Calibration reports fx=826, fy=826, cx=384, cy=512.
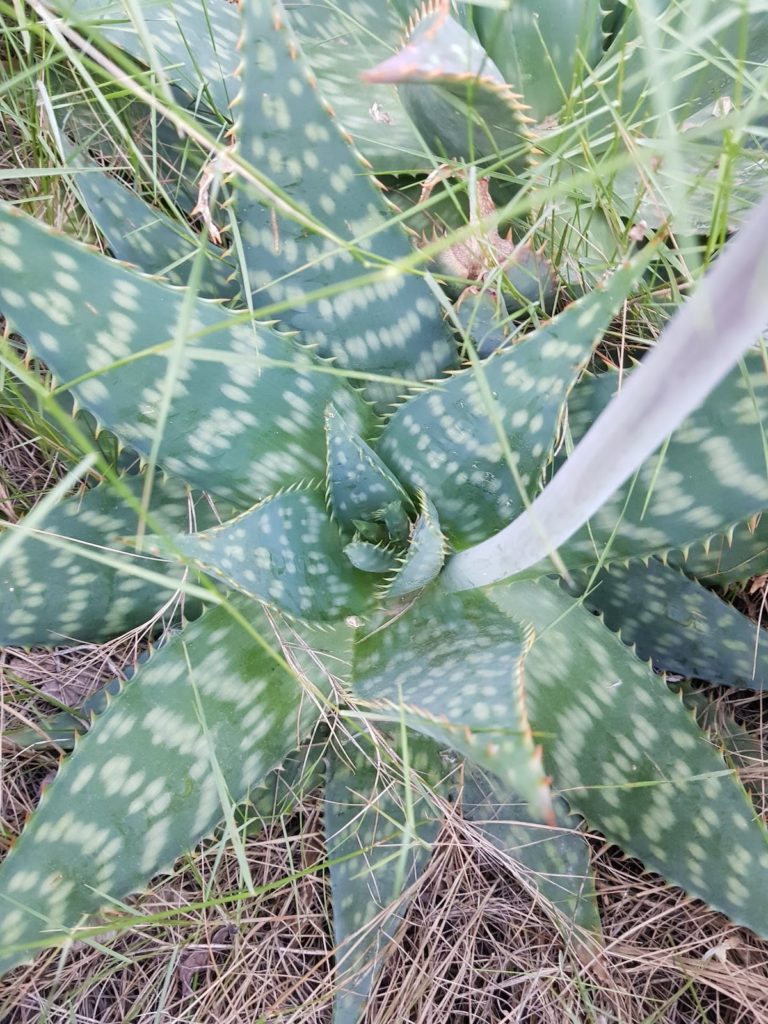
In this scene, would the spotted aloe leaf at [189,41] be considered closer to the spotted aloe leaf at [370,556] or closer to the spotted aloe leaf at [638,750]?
the spotted aloe leaf at [370,556]

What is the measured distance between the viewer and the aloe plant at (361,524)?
801 mm

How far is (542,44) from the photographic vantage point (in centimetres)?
103

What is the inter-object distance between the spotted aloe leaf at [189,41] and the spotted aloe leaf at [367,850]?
2.93 ft

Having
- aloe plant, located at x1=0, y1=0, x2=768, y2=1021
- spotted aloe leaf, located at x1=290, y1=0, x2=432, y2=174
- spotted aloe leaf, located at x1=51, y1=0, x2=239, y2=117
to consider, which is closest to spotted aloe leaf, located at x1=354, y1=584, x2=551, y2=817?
aloe plant, located at x1=0, y1=0, x2=768, y2=1021

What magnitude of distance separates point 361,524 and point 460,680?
261 millimetres

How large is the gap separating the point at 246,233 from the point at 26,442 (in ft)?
1.69

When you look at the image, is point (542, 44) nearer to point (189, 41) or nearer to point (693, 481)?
point (189, 41)

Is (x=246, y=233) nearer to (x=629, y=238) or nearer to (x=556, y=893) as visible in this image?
(x=629, y=238)

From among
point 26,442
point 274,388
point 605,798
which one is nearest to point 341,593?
point 274,388

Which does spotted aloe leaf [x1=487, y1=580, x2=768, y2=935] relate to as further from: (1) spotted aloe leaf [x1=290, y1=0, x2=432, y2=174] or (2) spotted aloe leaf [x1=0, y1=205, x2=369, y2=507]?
(1) spotted aloe leaf [x1=290, y1=0, x2=432, y2=174]

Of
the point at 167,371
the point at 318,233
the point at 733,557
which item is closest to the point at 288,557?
the point at 167,371

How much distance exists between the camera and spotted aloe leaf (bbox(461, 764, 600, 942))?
1.06 metres

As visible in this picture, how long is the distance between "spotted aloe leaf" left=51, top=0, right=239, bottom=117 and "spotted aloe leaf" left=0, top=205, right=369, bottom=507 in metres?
0.41

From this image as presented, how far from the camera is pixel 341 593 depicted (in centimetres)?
98
